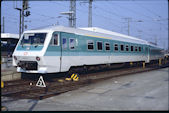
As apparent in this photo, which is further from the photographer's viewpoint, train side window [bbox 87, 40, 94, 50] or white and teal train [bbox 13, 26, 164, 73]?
train side window [bbox 87, 40, 94, 50]

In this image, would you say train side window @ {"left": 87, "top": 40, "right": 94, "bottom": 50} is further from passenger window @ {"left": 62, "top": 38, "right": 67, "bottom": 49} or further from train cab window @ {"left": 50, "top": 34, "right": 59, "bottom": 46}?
train cab window @ {"left": 50, "top": 34, "right": 59, "bottom": 46}

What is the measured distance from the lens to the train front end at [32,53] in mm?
11146

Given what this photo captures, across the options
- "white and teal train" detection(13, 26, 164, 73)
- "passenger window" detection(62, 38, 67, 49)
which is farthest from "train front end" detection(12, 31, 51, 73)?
"passenger window" detection(62, 38, 67, 49)

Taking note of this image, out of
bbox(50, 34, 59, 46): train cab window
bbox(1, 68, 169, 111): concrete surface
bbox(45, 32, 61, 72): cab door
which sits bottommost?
bbox(1, 68, 169, 111): concrete surface

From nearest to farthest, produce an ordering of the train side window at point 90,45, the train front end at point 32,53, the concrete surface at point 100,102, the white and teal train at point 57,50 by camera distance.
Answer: the concrete surface at point 100,102 → the train front end at point 32,53 → the white and teal train at point 57,50 → the train side window at point 90,45

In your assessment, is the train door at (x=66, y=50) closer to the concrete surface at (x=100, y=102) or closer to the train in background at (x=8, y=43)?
the concrete surface at (x=100, y=102)

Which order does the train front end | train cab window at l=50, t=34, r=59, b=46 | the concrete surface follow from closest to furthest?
the concrete surface < the train front end < train cab window at l=50, t=34, r=59, b=46

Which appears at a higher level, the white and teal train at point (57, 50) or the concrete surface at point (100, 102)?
the white and teal train at point (57, 50)

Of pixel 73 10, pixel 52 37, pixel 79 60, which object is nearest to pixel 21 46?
pixel 52 37

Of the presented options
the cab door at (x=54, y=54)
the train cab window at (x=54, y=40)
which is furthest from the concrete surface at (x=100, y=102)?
the train cab window at (x=54, y=40)

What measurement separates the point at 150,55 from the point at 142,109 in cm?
2383

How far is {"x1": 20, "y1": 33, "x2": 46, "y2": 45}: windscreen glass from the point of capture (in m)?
11.6

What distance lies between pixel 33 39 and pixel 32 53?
3.56 feet

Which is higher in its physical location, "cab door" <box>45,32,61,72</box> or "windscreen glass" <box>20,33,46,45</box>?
"windscreen glass" <box>20,33,46,45</box>
